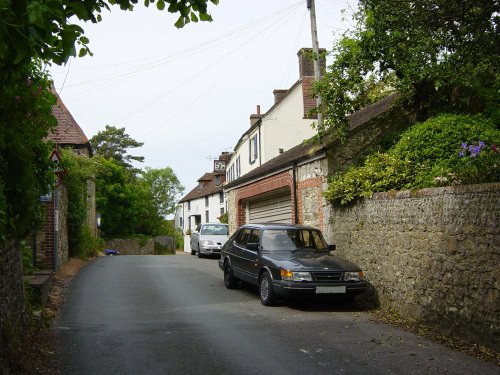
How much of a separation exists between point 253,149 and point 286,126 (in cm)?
492

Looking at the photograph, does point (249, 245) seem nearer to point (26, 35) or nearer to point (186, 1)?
point (186, 1)

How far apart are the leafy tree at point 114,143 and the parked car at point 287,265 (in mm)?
48846

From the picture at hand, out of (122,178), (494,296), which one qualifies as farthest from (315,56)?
(122,178)

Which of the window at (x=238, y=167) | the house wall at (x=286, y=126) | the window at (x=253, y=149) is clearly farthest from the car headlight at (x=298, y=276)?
the window at (x=238, y=167)

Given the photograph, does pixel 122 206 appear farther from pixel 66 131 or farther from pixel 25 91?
pixel 25 91

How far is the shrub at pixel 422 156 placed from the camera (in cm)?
995

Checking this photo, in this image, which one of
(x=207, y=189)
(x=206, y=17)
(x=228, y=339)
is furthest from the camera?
(x=207, y=189)

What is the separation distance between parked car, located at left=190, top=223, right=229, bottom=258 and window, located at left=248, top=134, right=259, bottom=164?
8379mm

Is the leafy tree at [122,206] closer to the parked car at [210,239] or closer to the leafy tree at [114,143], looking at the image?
the leafy tree at [114,143]

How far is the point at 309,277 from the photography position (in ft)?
30.7

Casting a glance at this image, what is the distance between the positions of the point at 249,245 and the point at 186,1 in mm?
6945

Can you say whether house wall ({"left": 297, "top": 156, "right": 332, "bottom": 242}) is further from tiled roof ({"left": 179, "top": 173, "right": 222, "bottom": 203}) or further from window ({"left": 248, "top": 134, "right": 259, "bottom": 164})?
tiled roof ({"left": 179, "top": 173, "right": 222, "bottom": 203})

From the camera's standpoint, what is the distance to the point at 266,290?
10.1 metres

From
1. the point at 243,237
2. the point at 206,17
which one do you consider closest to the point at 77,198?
the point at 243,237
